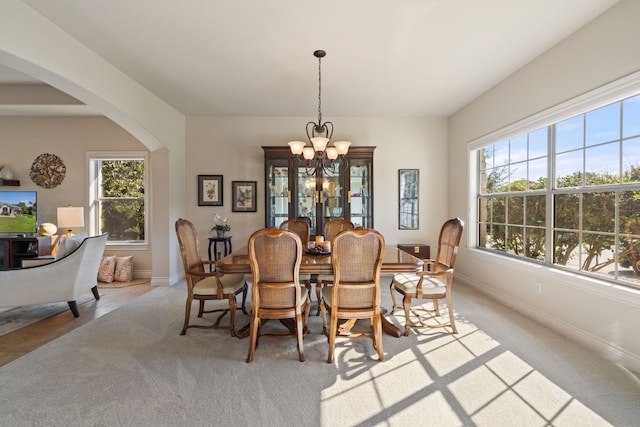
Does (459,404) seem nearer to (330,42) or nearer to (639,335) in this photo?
(639,335)

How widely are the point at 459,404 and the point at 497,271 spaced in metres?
2.34

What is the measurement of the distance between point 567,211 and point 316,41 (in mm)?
2920

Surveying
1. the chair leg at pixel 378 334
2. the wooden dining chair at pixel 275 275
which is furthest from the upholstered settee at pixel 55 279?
the chair leg at pixel 378 334

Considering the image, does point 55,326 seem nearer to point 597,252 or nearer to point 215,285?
point 215,285

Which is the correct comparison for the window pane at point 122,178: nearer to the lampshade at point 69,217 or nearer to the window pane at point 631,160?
the lampshade at point 69,217

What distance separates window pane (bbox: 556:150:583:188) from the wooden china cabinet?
2.34m

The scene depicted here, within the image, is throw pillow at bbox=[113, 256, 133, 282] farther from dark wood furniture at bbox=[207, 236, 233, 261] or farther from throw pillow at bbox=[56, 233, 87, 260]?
throw pillow at bbox=[56, 233, 87, 260]

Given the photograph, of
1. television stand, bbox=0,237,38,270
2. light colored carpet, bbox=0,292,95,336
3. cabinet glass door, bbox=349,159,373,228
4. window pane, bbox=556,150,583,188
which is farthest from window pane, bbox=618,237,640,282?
television stand, bbox=0,237,38,270

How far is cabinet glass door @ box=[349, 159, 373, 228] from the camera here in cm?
454

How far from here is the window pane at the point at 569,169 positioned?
2.60m

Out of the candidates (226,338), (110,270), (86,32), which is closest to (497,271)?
(226,338)

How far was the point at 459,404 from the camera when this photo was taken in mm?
1688

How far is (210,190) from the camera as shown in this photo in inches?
190

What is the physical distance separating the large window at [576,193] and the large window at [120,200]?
564 cm
